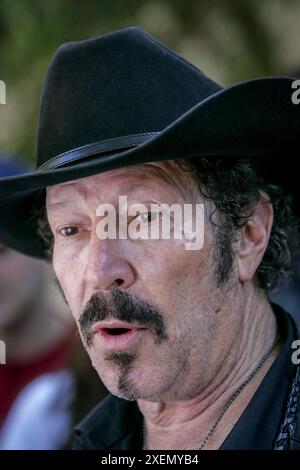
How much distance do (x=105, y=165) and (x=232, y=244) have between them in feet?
1.59

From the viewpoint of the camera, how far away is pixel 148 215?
2.61 m

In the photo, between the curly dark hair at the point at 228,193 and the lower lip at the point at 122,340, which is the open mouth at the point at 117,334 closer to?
the lower lip at the point at 122,340

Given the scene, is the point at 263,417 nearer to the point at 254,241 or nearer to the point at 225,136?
the point at 254,241

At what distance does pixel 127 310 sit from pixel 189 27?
4.20 metres

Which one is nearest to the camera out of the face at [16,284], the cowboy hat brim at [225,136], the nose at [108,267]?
the cowboy hat brim at [225,136]

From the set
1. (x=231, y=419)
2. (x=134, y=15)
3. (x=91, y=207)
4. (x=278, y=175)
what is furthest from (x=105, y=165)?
(x=134, y=15)

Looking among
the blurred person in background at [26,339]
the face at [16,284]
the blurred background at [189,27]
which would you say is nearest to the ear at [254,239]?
the blurred person in background at [26,339]

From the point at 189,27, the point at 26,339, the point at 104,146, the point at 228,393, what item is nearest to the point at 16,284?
the point at 26,339

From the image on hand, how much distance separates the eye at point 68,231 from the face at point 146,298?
3 centimetres

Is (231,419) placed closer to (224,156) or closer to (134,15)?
(224,156)

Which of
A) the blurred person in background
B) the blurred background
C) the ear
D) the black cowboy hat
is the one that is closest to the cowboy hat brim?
the black cowboy hat

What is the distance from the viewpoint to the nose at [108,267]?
99.4 inches

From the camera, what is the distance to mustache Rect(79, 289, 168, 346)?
254 cm

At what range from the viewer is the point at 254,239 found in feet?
9.06
